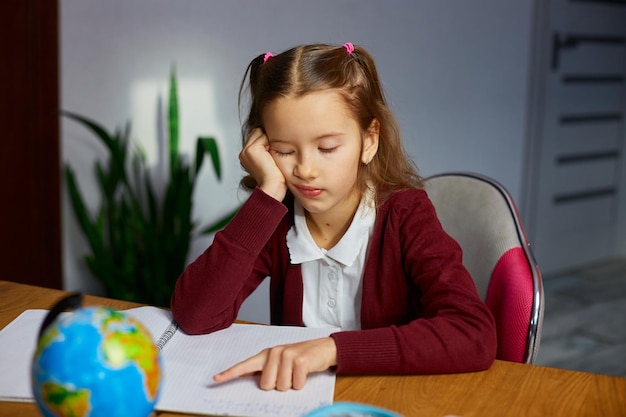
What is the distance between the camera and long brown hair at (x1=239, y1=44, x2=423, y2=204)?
4.09 feet

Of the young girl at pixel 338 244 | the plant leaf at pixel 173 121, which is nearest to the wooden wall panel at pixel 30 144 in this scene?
A: the plant leaf at pixel 173 121

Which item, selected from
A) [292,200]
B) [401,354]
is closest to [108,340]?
[401,354]

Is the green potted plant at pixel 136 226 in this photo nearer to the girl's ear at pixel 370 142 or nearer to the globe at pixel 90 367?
the girl's ear at pixel 370 142

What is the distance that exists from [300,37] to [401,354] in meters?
2.24

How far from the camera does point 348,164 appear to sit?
1.25m

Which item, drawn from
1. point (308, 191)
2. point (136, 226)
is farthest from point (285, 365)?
point (136, 226)

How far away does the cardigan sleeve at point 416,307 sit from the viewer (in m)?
1.03

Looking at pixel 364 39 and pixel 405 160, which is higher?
pixel 364 39

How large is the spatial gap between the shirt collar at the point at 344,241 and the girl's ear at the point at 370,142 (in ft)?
0.23

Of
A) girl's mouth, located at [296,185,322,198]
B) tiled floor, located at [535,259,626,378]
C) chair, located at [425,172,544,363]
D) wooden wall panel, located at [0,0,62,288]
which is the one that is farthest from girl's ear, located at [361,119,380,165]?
tiled floor, located at [535,259,626,378]

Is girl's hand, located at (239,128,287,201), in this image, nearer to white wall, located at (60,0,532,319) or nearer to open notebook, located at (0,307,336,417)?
open notebook, located at (0,307,336,417)

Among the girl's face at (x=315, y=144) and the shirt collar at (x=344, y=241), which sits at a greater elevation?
the girl's face at (x=315, y=144)

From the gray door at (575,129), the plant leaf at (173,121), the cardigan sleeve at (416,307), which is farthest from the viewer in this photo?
the gray door at (575,129)

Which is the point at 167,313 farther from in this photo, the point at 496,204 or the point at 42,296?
the point at 496,204
